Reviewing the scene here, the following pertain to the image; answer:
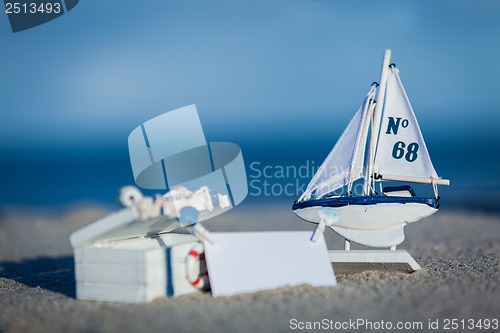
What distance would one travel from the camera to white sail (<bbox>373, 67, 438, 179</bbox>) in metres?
9.81

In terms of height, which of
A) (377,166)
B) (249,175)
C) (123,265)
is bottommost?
(249,175)

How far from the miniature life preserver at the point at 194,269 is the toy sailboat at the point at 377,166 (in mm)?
2178

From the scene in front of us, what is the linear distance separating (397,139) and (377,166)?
499 millimetres

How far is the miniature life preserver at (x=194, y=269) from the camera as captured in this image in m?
7.62

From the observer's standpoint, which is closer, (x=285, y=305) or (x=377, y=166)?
Answer: (x=285, y=305)

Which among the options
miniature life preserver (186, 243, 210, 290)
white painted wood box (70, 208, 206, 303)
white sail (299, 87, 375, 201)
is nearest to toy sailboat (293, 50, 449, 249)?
white sail (299, 87, 375, 201)

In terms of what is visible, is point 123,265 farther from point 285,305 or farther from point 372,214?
point 372,214

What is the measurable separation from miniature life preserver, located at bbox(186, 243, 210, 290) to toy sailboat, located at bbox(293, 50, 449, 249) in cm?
218

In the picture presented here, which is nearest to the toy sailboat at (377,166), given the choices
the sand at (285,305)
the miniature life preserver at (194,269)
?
the sand at (285,305)

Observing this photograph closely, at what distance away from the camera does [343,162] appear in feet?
31.8

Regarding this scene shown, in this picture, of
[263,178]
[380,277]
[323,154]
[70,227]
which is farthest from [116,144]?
[380,277]

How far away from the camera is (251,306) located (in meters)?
6.86

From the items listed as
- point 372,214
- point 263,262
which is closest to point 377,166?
point 372,214

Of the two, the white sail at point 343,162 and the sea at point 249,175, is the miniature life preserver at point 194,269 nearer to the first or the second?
the white sail at point 343,162
